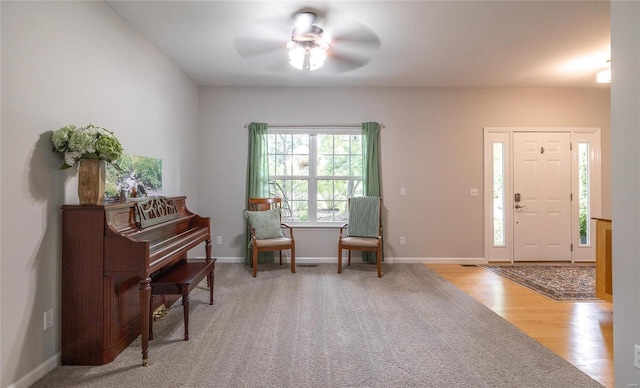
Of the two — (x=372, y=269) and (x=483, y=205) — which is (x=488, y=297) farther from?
(x=483, y=205)

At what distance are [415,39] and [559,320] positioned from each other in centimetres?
295

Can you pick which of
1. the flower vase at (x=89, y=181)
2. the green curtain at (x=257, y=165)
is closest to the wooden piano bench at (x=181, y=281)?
the flower vase at (x=89, y=181)

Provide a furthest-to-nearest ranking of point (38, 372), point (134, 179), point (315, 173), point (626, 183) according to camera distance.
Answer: point (315, 173) < point (134, 179) < point (38, 372) < point (626, 183)

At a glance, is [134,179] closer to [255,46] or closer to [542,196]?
[255,46]

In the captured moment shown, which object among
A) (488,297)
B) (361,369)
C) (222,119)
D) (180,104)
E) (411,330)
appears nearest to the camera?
(361,369)

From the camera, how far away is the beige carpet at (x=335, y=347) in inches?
74.7

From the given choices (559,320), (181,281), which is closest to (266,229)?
(181,281)

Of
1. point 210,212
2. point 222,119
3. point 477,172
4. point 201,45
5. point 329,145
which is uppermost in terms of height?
point 201,45

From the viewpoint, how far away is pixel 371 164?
4777 mm

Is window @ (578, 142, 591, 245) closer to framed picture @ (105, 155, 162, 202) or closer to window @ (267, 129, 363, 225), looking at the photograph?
window @ (267, 129, 363, 225)

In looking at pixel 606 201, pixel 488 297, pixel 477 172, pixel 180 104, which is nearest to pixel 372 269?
pixel 488 297

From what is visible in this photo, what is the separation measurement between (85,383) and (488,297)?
3.49m

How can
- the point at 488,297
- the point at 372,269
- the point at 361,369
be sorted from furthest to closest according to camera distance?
the point at 372,269
the point at 488,297
the point at 361,369

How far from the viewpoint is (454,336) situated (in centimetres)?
244
